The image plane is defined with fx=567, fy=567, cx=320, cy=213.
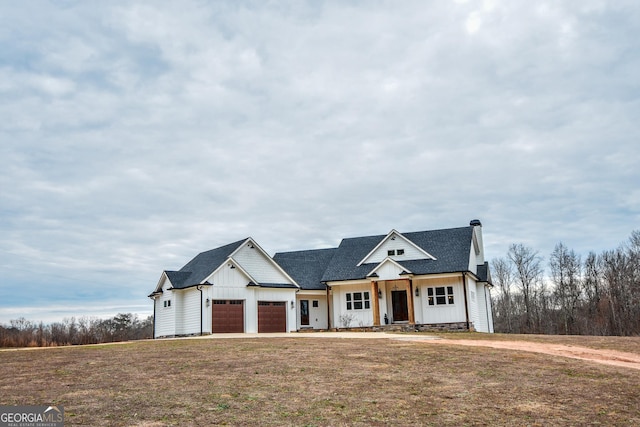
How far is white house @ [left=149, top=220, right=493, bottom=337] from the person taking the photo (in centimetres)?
3384

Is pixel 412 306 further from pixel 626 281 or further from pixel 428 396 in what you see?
pixel 626 281

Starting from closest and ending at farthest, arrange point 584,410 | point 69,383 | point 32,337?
point 584,410, point 69,383, point 32,337

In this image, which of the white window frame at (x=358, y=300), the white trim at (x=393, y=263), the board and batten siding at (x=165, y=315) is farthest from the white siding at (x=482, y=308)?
the board and batten siding at (x=165, y=315)

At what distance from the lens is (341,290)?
3806cm

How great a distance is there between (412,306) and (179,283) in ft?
47.3

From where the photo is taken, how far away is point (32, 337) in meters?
26.0

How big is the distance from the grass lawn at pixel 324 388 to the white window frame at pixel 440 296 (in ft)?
54.2

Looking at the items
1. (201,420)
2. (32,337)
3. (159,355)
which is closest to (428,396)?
(201,420)

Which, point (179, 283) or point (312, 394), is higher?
point (179, 283)

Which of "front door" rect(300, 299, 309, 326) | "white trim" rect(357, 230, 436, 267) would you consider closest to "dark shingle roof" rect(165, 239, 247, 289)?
"front door" rect(300, 299, 309, 326)

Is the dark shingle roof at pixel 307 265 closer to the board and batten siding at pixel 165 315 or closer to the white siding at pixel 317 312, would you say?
the white siding at pixel 317 312

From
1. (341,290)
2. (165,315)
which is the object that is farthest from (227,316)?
(341,290)

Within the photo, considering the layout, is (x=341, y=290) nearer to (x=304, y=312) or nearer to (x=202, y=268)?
(x=304, y=312)

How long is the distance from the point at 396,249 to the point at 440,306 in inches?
198
